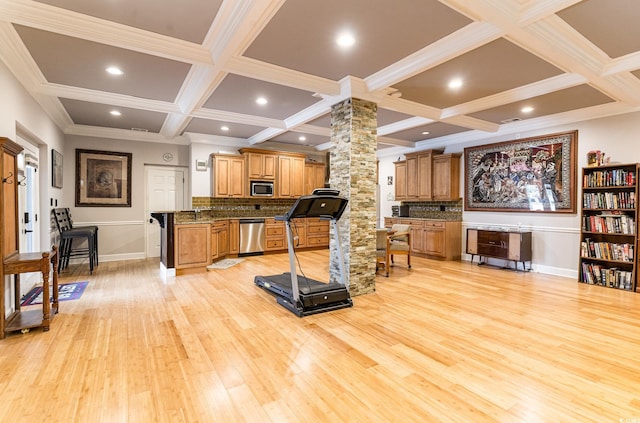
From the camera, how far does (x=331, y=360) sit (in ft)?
8.55

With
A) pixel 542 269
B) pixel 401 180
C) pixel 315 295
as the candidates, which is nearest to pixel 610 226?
pixel 542 269

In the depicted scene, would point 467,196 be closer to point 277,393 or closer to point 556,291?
point 556,291

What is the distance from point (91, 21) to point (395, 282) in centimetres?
494

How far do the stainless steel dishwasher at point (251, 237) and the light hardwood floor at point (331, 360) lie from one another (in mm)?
3064

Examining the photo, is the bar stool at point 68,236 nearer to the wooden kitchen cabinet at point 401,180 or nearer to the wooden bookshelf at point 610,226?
the wooden kitchen cabinet at point 401,180

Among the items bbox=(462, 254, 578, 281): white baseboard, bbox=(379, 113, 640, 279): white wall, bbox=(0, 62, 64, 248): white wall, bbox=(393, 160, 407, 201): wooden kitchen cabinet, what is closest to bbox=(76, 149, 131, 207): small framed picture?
bbox=(0, 62, 64, 248): white wall

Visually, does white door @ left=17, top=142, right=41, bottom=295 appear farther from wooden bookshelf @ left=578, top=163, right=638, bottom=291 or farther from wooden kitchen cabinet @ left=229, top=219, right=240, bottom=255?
wooden bookshelf @ left=578, top=163, right=638, bottom=291

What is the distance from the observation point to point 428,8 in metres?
2.68

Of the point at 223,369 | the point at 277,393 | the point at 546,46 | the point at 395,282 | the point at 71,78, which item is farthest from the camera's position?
the point at 395,282

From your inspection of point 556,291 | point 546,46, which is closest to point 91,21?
point 546,46

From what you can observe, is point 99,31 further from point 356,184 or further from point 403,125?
point 403,125

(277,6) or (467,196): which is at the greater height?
(277,6)

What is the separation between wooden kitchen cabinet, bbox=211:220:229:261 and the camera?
6566 millimetres

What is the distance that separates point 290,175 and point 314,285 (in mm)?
4727
